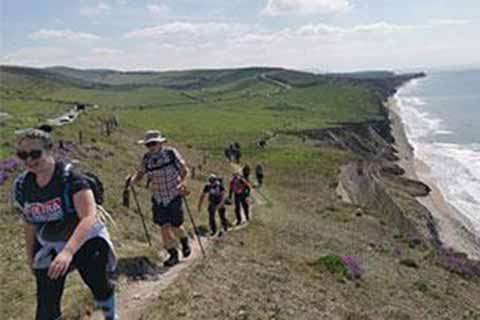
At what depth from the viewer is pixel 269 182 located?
45656 mm

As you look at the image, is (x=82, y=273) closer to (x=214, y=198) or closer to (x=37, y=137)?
(x=37, y=137)

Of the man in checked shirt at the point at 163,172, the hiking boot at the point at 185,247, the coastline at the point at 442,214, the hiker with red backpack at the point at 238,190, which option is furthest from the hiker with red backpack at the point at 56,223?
the coastline at the point at 442,214

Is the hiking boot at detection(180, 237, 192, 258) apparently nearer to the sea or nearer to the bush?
the bush

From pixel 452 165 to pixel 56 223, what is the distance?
76.6m

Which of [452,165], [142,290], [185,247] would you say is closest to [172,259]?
[185,247]

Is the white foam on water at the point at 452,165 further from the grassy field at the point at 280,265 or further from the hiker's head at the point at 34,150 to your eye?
the hiker's head at the point at 34,150

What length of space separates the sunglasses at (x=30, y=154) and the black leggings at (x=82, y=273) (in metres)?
1.04

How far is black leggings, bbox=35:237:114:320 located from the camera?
6758 millimetres

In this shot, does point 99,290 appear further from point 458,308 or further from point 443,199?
point 443,199

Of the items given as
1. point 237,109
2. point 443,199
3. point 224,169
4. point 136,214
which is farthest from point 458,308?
point 237,109

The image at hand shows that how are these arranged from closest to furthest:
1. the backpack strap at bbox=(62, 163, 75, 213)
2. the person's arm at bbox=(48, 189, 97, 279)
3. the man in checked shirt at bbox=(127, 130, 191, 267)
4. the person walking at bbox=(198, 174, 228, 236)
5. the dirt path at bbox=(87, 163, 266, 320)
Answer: the person's arm at bbox=(48, 189, 97, 279) < the backpack strap at bbox=(62, 163, 75, 213) < the dirt path at bbox=(87, 163, 266, 320) < the man in checked shirt at bbox=(127, 130, 191, 267) < the person walking at bbox=(198, 174, 228, 236)

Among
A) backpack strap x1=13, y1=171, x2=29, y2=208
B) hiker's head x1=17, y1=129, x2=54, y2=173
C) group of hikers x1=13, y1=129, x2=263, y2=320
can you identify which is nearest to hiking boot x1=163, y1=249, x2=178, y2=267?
group of hikers x1=13, y1=129, x2=263, y2=320

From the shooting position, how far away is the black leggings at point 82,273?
266 inches

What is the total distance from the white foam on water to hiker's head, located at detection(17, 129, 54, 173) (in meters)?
44.3
